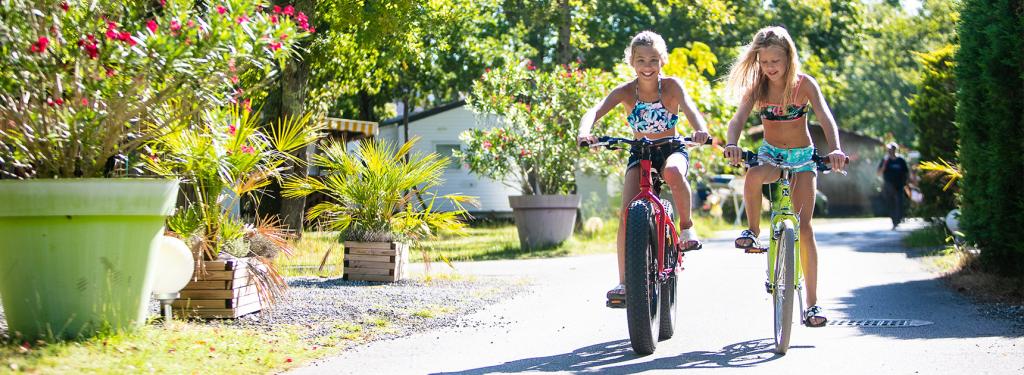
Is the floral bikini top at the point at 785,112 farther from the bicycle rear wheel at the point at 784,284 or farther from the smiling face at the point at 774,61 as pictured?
the bicycle rear wheel at the point at 784,284

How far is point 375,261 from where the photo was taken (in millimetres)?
10789

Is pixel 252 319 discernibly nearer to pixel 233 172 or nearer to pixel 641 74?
pixel 233 172

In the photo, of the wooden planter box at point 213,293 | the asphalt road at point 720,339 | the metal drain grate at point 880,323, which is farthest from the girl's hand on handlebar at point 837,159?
the wooden planter box at point 213,293

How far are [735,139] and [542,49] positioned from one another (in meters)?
33.3

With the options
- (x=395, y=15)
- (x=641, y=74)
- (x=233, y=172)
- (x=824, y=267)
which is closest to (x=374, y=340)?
(x=233, y=172)

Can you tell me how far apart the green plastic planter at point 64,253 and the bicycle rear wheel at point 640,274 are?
98.8 inches

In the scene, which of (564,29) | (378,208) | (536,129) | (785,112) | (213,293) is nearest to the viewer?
(785,112)

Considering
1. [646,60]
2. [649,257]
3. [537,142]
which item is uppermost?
[537,142]

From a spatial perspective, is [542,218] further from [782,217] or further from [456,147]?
[456,147]

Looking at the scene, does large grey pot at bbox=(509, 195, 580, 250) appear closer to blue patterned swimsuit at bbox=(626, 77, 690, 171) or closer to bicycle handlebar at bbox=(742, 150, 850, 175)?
blue patterned swimsuit at bbox=(626, 77, 690, 171)

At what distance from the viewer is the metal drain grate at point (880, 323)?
25.6 ft

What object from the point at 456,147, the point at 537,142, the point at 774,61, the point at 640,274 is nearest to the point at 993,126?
the point at 774,61

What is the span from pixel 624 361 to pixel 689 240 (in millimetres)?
917

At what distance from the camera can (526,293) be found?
34.7 ft
